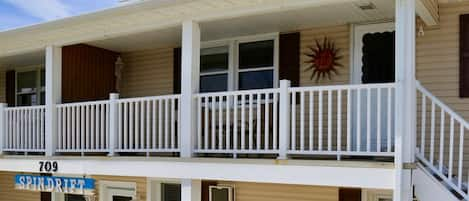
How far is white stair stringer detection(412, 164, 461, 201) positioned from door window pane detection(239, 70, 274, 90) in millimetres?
3361

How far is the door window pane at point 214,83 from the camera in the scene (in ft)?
30.6

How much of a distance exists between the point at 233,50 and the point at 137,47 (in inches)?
88.1

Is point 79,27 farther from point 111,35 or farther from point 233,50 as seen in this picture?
point 233,50

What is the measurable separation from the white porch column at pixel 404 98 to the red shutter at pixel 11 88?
9.69 m

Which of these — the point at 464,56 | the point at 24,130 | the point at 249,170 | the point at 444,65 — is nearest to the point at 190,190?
the point at 249,170

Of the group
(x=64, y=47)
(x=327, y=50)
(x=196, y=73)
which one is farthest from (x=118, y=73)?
(x=327, y=50)

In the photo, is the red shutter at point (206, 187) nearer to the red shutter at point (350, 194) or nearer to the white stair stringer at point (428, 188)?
the red shutter at point (350, 194)

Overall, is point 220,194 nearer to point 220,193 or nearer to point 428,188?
point 220,193

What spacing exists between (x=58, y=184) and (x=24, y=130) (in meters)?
1.23

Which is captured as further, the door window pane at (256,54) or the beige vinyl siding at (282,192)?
the door window pane at (256,54)

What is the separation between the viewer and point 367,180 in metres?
5.88

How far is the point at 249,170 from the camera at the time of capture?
6.63 m

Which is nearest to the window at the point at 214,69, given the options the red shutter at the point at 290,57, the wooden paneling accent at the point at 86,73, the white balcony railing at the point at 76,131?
the red shutter at the point at 290,57

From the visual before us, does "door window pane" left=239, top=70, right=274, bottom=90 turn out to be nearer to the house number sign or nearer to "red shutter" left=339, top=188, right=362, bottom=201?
"red shutter" left=339, top=188, right=362, bottom=201
